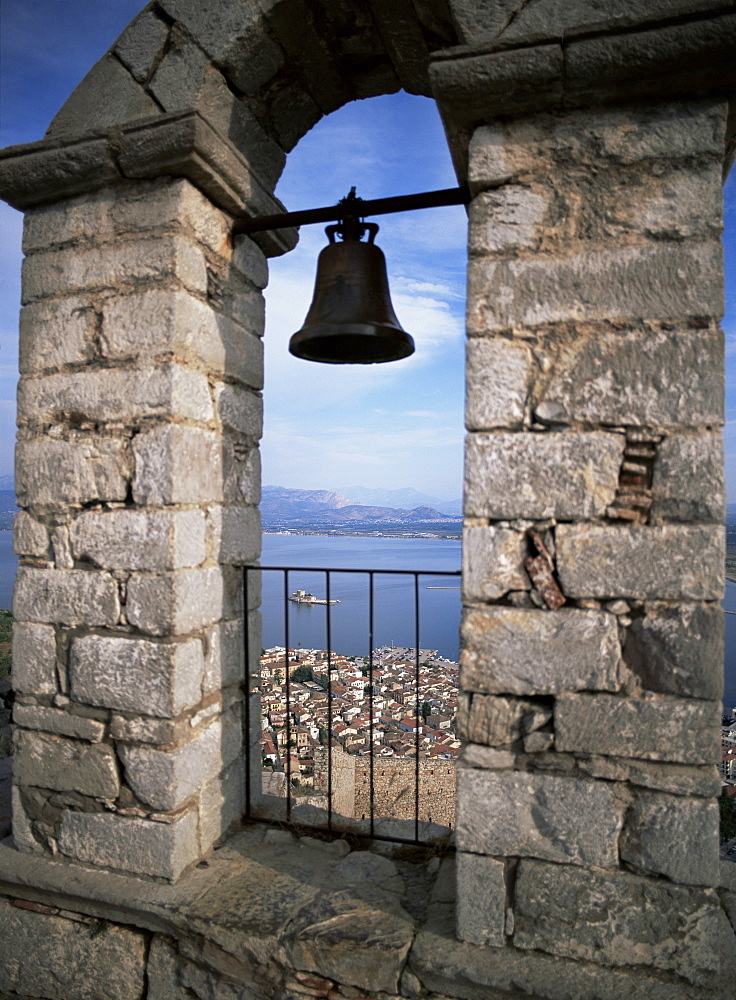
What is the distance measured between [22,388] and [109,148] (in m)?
0.96

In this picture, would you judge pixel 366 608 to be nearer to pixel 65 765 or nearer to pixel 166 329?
pixel 65 765

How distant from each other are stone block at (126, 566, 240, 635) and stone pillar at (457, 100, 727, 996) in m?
1.02

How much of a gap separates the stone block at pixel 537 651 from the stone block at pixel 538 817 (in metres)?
0.27

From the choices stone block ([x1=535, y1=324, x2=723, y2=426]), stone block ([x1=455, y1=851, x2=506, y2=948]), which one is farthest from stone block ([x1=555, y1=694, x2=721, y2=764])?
stone block ([x1=535, y1=324, x2=723, y2=426])

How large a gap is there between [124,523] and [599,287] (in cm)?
177

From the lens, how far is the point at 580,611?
169cm

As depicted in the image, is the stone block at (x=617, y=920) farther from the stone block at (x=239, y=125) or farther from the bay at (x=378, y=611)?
the stone block at (x=239, y=125)

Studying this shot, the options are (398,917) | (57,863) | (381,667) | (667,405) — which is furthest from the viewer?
(381,667)

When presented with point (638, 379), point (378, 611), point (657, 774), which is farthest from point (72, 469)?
point (378, 611)

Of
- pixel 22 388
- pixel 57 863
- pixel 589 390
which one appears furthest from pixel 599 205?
pixel 57 863

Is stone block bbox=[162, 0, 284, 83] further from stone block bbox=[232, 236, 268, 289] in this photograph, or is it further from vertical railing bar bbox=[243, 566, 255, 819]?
vertical railing bar bbox=[243, 566, 255, 819]

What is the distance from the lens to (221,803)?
2385 millimetres

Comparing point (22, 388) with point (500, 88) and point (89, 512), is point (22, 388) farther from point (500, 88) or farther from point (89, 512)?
point (500, 88)

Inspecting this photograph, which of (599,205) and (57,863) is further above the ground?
(599,205)
